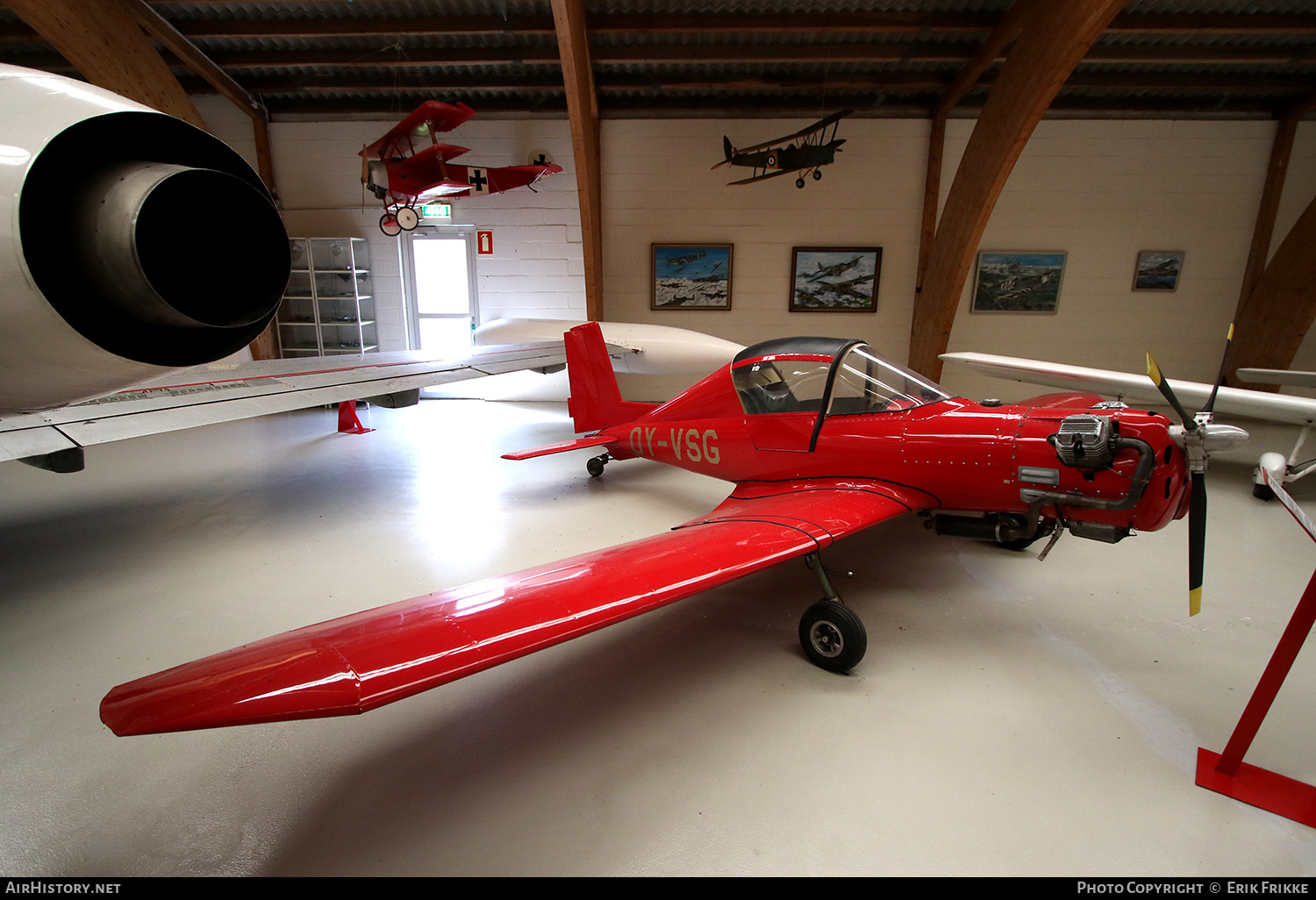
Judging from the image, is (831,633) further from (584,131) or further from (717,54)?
(717,54)

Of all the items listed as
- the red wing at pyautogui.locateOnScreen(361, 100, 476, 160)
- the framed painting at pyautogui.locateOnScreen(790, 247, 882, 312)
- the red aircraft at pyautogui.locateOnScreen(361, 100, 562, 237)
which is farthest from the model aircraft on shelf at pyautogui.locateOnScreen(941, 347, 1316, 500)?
the red wing at pyautogui.locateOnScreen(361, 100, 476, 160)

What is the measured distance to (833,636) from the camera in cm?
262

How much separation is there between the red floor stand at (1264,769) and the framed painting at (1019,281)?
7890 millimetres

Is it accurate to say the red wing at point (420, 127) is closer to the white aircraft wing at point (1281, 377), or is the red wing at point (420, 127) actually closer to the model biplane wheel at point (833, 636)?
the model biplane wheel at point (833, 636)

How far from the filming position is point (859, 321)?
8867 millimetres

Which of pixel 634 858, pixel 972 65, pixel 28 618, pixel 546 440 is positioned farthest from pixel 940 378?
pixel 28 618

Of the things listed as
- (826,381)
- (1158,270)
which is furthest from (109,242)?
(1158,270)

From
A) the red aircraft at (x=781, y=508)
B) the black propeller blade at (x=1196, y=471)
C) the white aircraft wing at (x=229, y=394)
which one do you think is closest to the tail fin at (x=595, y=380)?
the red aircraft at (x=781, y=508)

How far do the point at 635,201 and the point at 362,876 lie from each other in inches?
351

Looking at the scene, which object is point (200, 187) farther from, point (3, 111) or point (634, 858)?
point (634, 858)

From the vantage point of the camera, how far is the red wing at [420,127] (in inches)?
245

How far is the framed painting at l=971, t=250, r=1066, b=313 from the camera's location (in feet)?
28.1

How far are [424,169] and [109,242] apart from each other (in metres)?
7.54

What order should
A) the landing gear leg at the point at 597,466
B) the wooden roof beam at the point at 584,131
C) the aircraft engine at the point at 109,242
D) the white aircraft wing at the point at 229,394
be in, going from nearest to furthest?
1. the aircraft engine at the point at 109,242
2. the white aircraft wing at the point at 229,394
3. the wooden roof beam at the point at 584,131
4. the landing gear leg at the point at 597,466
